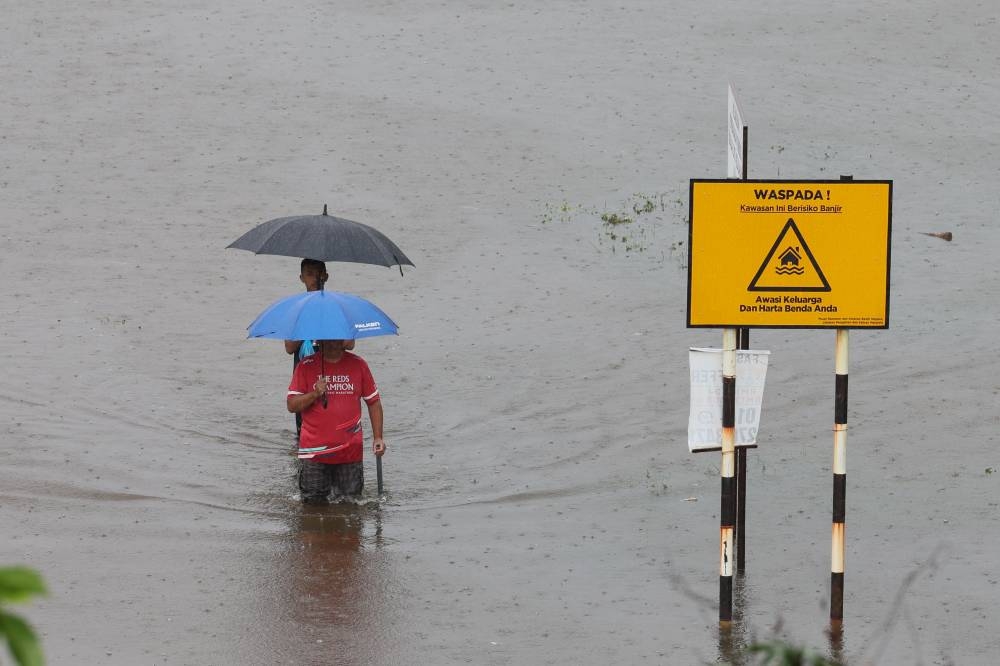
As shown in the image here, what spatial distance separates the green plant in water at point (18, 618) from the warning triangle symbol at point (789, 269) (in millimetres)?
5629

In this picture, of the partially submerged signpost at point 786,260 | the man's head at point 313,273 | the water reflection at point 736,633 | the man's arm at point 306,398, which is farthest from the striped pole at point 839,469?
the man's head at point 313,273

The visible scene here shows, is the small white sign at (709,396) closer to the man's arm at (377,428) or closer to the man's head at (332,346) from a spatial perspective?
the man's arm at (377,428)

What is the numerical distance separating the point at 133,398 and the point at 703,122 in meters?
9.94

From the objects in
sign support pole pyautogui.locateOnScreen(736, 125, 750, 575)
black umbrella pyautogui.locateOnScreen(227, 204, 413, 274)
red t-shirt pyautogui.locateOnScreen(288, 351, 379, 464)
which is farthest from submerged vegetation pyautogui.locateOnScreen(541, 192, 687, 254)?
sign support pole pyautogui.locateOnScreen(736, 125, 750, 575)

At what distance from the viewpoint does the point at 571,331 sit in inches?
559


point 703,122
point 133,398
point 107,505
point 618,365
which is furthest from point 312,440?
point 703,122

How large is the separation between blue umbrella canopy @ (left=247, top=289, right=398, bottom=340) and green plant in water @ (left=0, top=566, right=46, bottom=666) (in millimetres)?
7458

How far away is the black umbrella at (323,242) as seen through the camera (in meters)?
10.1

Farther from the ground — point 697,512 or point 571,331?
point 571,331

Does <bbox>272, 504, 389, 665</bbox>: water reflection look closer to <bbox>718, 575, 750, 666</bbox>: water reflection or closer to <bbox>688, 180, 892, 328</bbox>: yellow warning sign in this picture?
<bbox>718, 575, 750, 666</bbox>: water reflection

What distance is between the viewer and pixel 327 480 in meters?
9.77

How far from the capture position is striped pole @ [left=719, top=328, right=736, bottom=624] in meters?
7.25

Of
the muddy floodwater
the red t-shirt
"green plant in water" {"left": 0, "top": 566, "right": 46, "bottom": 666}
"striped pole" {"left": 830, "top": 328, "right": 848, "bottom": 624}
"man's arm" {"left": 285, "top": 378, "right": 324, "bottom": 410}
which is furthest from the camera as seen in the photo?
the red t-shirt

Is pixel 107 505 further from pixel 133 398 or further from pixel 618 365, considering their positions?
pixel 618 365
